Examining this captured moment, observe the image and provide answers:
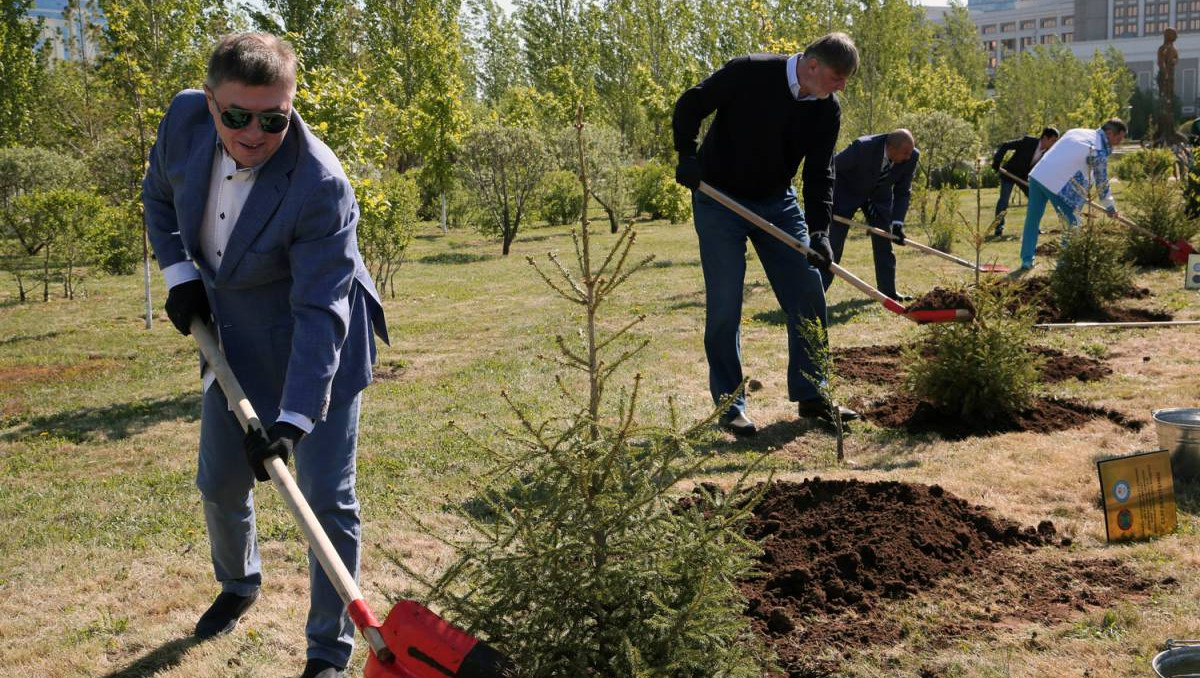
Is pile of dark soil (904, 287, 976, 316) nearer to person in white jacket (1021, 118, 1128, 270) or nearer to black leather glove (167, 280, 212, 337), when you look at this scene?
person in white jacket (1021, 118, 1128, 270)

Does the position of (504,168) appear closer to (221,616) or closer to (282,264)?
(221,616)

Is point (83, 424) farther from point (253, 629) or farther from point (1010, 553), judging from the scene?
point (1010, 553)

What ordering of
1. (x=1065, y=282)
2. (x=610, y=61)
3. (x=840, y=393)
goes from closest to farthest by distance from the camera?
(x=840, y=393) < (x=1065, y=282) < (x=610, y=61)

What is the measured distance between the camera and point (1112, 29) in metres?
115

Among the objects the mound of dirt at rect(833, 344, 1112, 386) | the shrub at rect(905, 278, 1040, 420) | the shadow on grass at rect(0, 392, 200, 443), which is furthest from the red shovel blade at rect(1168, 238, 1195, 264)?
the shadow on grass at rect(0, 392, 200, 443)

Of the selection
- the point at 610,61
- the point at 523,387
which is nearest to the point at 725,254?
the point at 523,387

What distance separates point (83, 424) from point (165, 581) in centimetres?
346

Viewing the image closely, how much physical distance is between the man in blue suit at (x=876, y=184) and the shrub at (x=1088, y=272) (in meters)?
1.46

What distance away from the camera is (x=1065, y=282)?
8922 millimetres

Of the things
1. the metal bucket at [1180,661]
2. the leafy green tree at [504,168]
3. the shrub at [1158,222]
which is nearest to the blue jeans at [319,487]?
the metal bucket at [1180,661]

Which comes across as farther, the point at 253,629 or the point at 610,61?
the point at 610,61

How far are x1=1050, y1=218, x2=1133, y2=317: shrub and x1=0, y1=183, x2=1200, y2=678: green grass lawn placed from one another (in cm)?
74

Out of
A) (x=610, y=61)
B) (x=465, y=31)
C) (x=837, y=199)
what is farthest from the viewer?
(x=465, y=31)

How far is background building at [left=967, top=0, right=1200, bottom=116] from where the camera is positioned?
9612 centimetres
